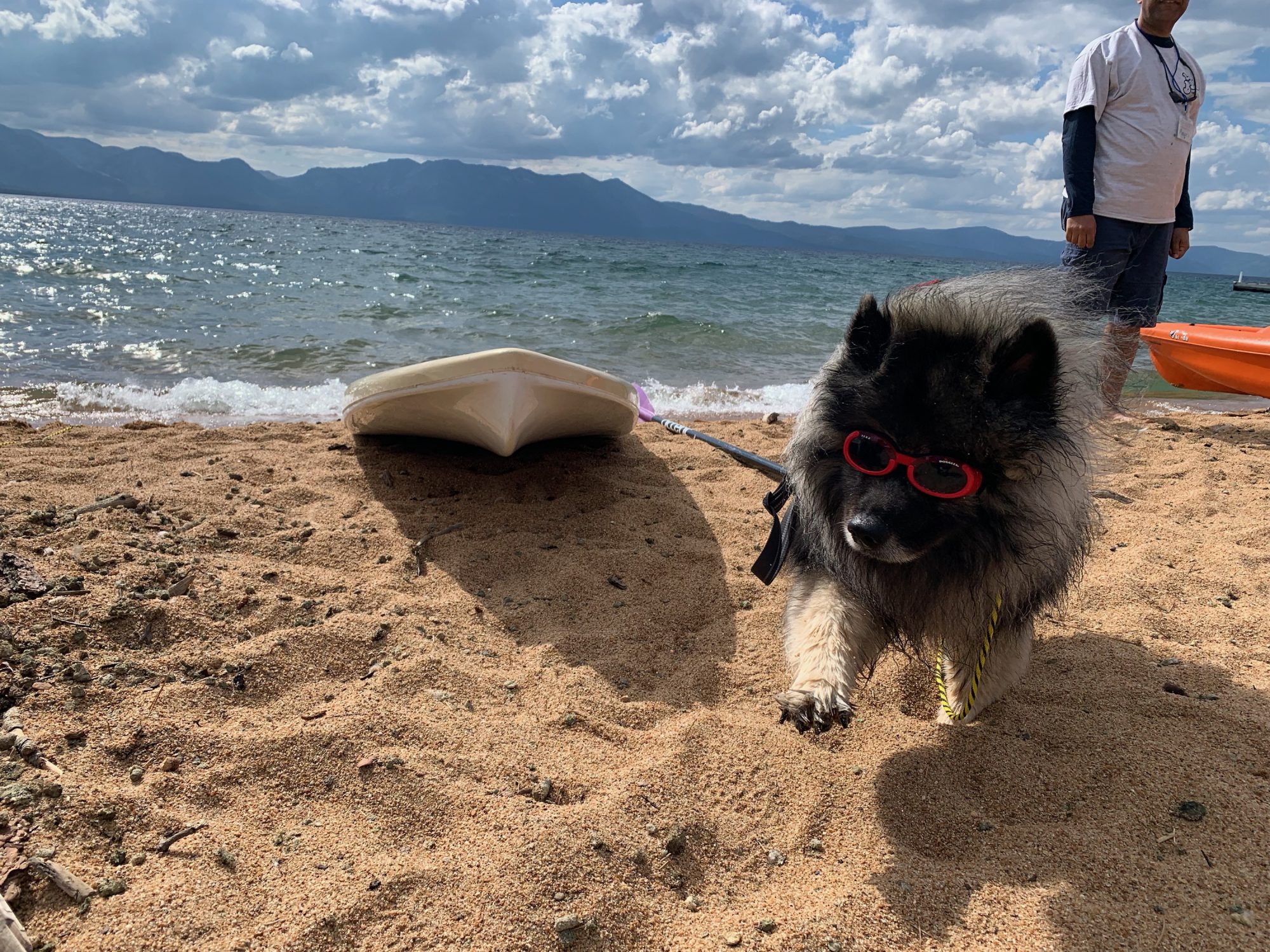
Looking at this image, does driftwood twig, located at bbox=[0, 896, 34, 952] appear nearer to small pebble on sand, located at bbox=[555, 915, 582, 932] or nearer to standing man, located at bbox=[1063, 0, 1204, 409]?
small pebble on sand, located at bbox=[555, 915, 582, 932]

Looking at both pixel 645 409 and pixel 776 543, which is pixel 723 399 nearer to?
pixel 645 409

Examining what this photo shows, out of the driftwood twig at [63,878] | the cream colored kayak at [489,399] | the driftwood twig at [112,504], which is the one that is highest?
the cream colored kayak at [489,399]

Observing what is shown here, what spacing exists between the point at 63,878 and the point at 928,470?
2.28 metres

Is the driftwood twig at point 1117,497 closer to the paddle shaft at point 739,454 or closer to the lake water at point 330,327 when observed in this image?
the lake water at point 330,327

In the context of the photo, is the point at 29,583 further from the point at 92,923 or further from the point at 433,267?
the point at 433,267

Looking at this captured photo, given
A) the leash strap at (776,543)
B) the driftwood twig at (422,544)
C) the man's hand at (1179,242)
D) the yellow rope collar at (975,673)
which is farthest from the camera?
the man's hand at (1179,242)

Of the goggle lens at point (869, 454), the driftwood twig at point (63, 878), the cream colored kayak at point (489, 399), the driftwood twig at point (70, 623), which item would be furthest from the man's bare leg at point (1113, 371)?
the driftwood twig at point (70, 623)

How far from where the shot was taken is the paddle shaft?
4.44 metres

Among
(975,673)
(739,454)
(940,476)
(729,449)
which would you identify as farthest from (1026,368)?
(729,449)

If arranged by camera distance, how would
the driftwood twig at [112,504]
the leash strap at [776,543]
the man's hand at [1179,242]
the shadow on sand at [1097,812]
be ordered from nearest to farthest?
the shadow on sand at [1097,812], the leash strap at [776,543], the driftwood twig at [112,504], the man's hand at [1179,242]

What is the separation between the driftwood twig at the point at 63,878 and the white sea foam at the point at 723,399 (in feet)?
21.7

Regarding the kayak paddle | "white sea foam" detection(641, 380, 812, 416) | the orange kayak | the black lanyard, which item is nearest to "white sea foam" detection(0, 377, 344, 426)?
the kayak paddle

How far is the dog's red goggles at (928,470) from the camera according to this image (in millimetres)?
2029

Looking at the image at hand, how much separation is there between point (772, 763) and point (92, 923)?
1.77m
